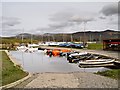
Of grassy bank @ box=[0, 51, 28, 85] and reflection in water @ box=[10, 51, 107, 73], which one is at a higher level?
grassy bank @ box=[0, 51, 28, 85]

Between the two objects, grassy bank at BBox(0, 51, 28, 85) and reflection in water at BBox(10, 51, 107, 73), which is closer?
grassy bank at BBox(0, 51, 28, 85)

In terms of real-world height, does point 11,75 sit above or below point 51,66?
above

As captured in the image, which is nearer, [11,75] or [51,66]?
[11,75]

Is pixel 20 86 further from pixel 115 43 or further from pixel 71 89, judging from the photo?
pixel 115 43

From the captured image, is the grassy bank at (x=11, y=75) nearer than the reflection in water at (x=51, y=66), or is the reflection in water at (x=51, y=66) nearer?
the grassy bank at (x=11, y=75)

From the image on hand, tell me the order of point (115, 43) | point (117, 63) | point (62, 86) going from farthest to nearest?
1. point (115, 43)
2. point (117, 63)
3. point (62, 86)

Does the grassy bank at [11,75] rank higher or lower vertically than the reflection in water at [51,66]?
higher

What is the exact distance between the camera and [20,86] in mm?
14961

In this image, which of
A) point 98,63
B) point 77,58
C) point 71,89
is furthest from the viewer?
point 77,58

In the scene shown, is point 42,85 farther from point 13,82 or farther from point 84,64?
point 84,64

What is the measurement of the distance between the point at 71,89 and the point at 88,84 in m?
2.25

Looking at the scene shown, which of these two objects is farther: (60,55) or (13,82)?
(60,55)

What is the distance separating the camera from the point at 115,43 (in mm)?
52562

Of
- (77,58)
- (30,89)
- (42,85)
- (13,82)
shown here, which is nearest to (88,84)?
(42,85)
